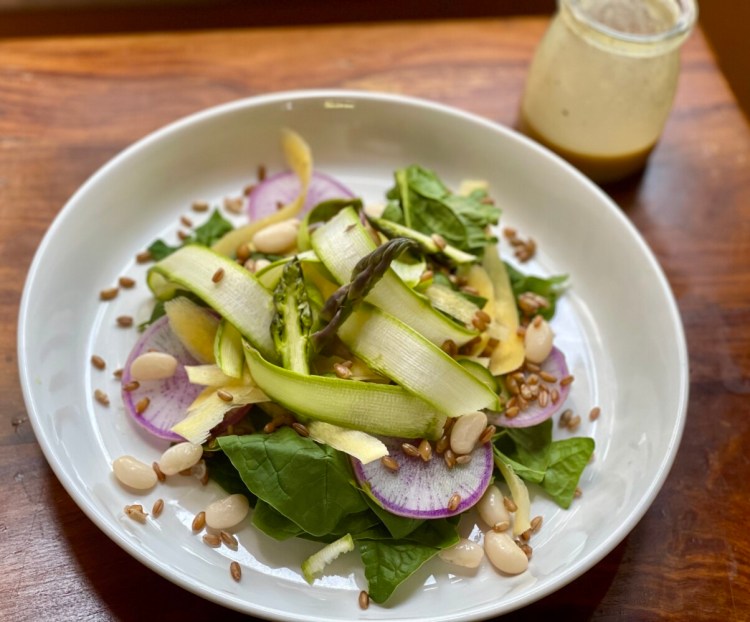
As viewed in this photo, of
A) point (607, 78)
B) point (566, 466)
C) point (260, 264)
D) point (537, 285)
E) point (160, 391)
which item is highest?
point (607, 78)

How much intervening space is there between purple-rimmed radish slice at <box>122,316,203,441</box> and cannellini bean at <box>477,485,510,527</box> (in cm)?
73

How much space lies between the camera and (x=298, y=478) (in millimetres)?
1566

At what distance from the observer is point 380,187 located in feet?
7.84

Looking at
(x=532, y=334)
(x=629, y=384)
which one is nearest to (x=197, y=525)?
(x=532, y=334)

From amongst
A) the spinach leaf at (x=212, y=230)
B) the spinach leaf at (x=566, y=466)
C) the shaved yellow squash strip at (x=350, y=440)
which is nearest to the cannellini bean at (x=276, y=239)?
the spinach leaf at (x=212, y=230)

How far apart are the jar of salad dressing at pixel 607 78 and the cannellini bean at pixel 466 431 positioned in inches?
46.7

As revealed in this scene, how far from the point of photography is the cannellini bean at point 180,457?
5.32 ft

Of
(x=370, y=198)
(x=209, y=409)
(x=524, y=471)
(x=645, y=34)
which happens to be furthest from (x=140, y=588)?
(x=645, y=34)

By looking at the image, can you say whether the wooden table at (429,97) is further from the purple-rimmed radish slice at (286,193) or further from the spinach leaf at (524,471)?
the purple-rimmed radish slice at (286,193)

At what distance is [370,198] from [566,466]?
Result: 42.1 inches

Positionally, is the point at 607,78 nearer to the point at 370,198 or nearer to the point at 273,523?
the point at 370,198

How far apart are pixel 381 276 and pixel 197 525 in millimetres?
701

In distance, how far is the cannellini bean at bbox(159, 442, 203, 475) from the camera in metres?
1.62

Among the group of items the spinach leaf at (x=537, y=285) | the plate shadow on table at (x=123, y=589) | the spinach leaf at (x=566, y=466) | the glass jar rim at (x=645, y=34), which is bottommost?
the spinach leaf at (x=566, y=466)
